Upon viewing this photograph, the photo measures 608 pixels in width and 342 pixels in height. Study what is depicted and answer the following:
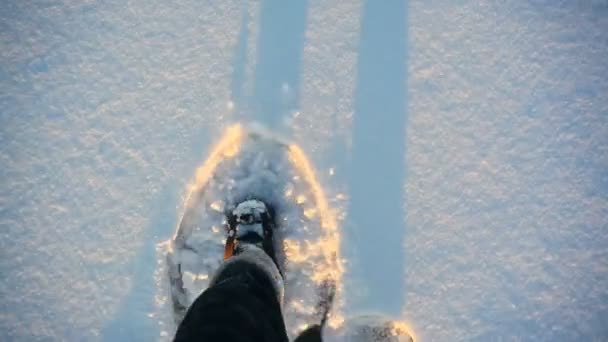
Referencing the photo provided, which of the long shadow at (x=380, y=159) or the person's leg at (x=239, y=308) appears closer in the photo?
the person's leg at (x=239, y=308)

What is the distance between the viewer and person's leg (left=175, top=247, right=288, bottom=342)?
759 mm

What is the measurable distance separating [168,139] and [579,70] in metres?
1.47

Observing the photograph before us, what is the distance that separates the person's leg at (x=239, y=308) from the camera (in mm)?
759

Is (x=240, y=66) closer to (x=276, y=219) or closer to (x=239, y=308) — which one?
(x=276, y=219)

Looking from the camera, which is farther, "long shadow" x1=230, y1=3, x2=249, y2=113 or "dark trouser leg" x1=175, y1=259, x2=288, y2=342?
"long shadow" x1=230, y1=3, x2=249, y2=113

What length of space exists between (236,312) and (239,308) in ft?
0.05

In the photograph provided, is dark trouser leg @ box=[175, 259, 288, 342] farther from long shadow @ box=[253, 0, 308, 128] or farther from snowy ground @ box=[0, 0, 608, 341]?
long shadow @ box=[253, 0, 308, 128]

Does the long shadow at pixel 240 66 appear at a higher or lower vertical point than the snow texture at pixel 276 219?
higher

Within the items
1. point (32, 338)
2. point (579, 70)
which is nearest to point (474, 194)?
point (579, 70)

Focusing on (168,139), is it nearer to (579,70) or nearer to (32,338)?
(32,338)

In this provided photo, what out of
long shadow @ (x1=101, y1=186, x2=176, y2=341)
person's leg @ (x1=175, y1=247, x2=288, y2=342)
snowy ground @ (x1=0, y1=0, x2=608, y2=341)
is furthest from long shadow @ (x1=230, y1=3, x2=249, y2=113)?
person's leg @ (x1=175, y1=247, x2=288, y2=342)

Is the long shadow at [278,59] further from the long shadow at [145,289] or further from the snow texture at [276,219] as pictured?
the long shadow at [145,289]

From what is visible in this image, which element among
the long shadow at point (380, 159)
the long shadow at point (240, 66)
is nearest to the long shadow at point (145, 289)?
the long shadow at point (240, 66)

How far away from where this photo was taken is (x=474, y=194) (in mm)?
1383
